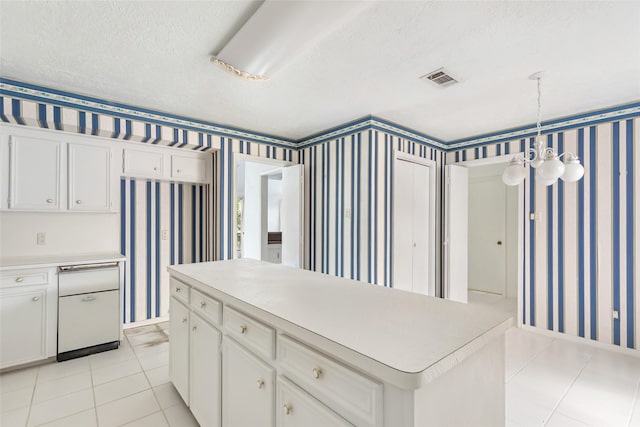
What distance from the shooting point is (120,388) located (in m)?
2.30

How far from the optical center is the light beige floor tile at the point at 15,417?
1.90 m

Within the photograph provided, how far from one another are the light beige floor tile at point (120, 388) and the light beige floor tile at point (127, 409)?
2.6 inches

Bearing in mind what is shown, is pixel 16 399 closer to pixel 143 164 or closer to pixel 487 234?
pixel 143 164

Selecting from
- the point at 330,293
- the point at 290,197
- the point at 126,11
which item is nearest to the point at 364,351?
the point at 330,293

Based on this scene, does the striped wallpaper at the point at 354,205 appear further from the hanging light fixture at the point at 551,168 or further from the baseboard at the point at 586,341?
the baseboard at the point at 586,341

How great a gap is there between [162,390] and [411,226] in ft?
10.4

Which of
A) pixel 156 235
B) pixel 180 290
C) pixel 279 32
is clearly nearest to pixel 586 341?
pixel 180 290

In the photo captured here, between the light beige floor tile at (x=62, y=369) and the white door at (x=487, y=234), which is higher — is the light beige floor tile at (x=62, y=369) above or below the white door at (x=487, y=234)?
below

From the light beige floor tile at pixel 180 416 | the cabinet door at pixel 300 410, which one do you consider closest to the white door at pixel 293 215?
the light beige floor tile at pixel 180 416

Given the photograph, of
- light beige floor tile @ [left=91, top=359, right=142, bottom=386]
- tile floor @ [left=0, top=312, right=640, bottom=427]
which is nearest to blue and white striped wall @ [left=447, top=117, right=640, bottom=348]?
tile floor @ [left=0, top=312, right=640, bottom=427]

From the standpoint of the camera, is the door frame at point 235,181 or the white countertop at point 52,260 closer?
the white countertop at point 52,260

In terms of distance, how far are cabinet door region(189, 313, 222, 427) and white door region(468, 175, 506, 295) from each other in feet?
17.1

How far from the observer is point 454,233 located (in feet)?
14.5

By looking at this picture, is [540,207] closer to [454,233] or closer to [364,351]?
[454,233]
